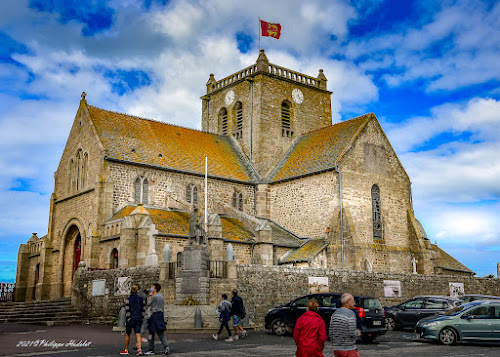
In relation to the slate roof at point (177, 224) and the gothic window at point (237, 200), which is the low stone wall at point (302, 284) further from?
the gothic window at point (237, 200)

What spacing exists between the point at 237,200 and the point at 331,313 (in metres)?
20.4

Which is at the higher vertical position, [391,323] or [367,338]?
[391,323]

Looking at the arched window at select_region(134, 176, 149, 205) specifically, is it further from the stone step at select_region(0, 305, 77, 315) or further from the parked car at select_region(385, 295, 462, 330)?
the parked car at select_region(385, 295, 462, 330)

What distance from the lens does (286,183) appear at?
3781cm

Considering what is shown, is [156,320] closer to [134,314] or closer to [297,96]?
[134,314]

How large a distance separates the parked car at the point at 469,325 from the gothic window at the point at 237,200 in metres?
21.4

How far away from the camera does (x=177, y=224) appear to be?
3069cm

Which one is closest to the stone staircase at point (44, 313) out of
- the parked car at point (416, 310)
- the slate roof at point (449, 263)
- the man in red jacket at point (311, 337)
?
Result: the parked car at point (416, 310)

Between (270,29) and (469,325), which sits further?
(270,29)

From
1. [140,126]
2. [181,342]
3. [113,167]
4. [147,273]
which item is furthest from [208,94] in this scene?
[181,342]

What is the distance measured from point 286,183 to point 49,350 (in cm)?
2483

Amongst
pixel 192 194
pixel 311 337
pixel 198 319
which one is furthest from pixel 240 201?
pixel 311 337

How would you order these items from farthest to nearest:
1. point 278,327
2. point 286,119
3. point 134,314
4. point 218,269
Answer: point 286,119, point 218,269, point 278,327, point 134,314

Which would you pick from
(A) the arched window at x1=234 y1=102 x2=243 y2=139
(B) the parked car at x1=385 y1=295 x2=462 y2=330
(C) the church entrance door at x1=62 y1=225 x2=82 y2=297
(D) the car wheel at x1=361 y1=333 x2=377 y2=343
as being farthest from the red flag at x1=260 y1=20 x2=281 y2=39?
(D) the car wheel at x1=361 y1=333 x2=377 y2=343
